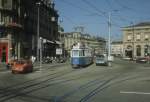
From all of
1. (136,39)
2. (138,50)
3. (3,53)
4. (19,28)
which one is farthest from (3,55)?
(136,39)

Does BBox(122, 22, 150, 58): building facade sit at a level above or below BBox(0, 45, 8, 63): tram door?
above

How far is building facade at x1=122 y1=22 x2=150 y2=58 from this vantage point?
11119cm

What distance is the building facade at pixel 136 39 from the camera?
11119 centimetres

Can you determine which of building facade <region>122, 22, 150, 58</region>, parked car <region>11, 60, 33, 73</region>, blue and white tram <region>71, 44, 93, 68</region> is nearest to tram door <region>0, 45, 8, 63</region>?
blue and white tram <region>71, 44, 93, 68</region>

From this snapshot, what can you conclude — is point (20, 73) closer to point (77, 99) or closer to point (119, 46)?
point (77, 99)

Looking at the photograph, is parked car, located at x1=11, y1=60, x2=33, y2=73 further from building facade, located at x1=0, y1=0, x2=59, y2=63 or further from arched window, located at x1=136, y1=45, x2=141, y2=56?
arched window, located at x1=136, y1=45, x2=141, y2=56

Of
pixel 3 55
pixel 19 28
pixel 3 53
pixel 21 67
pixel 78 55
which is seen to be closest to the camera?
pixel 21 67

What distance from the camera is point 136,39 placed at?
113938 millimetres

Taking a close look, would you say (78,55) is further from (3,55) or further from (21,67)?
(3,55)

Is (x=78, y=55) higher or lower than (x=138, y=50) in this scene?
lower

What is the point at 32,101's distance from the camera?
47.3 ft

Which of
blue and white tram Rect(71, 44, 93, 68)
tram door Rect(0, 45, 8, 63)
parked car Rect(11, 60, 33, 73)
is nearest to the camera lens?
parked car Rect(11, 60, 33, 73)

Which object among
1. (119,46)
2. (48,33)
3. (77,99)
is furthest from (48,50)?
(119,46)

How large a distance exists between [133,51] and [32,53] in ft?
167
